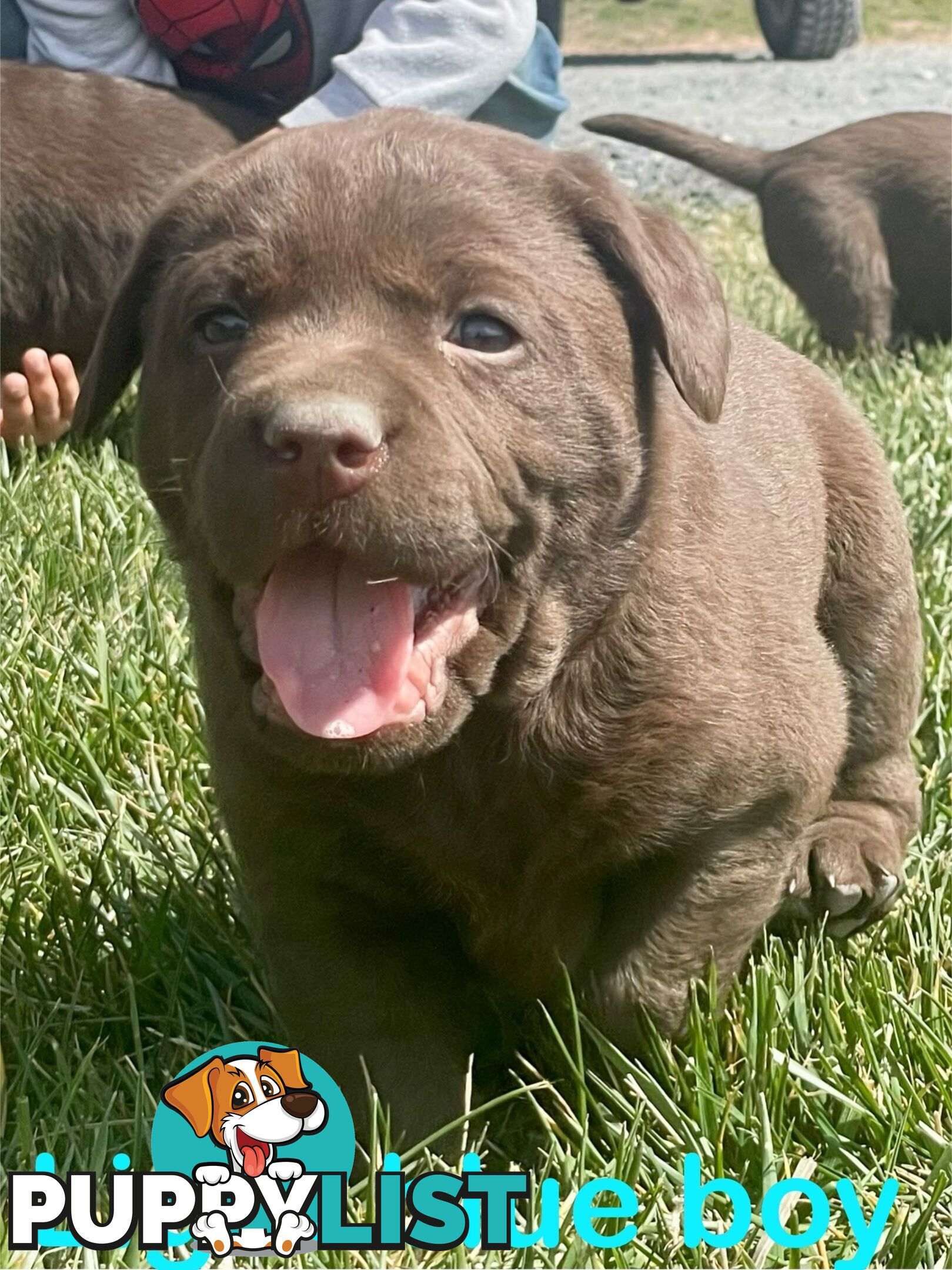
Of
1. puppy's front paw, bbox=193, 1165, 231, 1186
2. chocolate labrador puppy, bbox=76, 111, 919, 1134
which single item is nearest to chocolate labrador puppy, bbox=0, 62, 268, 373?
chocolate labrador puppy, bbox=76, 111, 919, 1134

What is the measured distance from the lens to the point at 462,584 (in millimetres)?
2146

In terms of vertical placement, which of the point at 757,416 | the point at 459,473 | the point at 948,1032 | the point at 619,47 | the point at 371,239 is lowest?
the point at 619,47

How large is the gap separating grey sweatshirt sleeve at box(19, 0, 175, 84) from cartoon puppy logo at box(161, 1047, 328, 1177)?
3789 mm

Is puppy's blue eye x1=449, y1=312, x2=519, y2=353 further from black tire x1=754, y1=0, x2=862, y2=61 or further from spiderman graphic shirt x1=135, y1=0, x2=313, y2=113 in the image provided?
black tire x1=754, y1=0, x2=862, y2=61

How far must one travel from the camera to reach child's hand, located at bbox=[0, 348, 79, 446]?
185 inches

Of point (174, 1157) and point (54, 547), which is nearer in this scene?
point (174, 1157)

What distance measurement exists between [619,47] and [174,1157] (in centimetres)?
1795

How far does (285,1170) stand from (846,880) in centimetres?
116

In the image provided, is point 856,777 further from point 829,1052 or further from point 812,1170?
point 812,1170

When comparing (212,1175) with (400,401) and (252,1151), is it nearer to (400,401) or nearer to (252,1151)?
(252,1151)

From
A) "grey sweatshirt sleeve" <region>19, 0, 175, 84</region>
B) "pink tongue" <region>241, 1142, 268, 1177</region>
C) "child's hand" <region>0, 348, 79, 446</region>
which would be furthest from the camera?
"grey sweatshirt sleeve" <region>19, 0, 175, 84</region>

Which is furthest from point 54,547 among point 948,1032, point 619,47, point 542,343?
point 619,47

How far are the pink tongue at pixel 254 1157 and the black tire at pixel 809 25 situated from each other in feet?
45.2

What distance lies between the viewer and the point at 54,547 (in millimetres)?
3928
